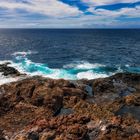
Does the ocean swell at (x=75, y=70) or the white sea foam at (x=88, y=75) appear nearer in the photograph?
the white sea foam at (x=88, y=75)

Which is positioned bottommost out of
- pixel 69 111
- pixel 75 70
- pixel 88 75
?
pixel 75 70

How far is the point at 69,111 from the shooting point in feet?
91.1

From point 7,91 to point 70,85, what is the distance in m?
8.13

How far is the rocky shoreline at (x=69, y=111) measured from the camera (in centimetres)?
1741

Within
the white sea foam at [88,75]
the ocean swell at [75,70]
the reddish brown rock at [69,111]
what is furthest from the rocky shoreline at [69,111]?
the ocean swell at [75,70]

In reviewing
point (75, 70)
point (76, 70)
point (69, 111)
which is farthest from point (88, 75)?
point (69, 111)

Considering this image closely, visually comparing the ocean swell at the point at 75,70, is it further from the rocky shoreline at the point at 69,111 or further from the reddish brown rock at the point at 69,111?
the rocky shoreline at the point at 69,111

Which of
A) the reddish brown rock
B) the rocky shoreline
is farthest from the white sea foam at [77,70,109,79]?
the reddish brown rock

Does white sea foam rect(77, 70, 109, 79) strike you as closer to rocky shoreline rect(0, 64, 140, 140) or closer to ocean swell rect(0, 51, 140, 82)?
ocean swell rect(0, 51, 140, 82)

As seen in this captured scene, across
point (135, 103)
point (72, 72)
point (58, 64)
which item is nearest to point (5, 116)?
point (135, 103)

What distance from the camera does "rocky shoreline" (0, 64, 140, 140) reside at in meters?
17.4

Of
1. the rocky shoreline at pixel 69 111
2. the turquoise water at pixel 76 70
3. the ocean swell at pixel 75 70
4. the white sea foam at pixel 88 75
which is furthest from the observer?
the turquoise water at pixel 76 70

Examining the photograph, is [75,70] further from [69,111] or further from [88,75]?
[69,111]

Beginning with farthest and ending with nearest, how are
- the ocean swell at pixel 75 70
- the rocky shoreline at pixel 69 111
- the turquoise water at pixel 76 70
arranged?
the turquoise water at pixel 76 70 < the ocean swell at pixel 75 70 < the rocky shoreline at pixel 69 111
